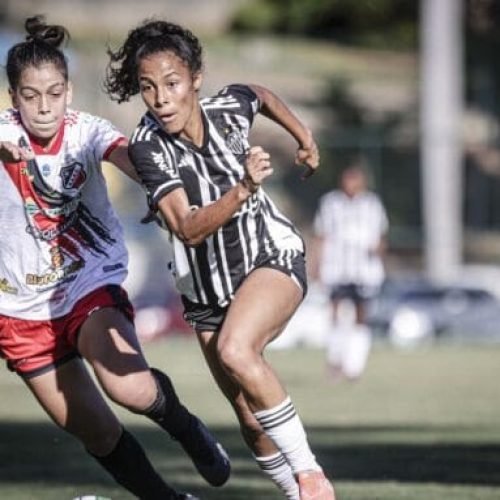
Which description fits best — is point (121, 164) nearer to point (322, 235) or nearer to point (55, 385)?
point (55, 385)

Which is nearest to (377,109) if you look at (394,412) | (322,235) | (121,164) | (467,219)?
(467,219)

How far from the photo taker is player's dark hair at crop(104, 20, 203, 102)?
280 inches

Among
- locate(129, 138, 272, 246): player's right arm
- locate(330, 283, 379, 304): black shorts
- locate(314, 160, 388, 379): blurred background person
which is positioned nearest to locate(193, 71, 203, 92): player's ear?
locate(129, 138, 272, 246): player's right arm

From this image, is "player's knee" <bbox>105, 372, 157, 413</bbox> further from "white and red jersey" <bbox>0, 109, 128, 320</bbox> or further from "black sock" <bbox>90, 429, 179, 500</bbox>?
"white and red jersey" <bbox>0, 109, 128, 320</bbox>

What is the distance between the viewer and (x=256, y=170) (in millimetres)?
6633

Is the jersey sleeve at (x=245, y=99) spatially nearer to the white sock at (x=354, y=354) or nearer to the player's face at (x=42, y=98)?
the player's face at (x=42, y=98)

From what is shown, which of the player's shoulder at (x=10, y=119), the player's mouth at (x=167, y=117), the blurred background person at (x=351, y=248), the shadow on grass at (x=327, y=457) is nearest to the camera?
the player's mouth at (x=167, y=117)

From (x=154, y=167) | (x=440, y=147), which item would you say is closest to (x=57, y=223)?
(x=154, y=167)

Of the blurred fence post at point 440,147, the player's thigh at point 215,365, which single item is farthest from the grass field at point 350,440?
the blurred fence post at point 440,147

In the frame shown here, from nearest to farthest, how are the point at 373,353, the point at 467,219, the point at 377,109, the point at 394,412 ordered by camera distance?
the point at 394,412 → the point at 373,353 → the point at 467,219 → the point at 377,109

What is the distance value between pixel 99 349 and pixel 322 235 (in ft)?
40.1

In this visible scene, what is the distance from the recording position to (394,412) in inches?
533

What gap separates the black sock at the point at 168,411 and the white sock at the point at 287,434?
0.56m

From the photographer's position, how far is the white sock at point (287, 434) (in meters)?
6.89
